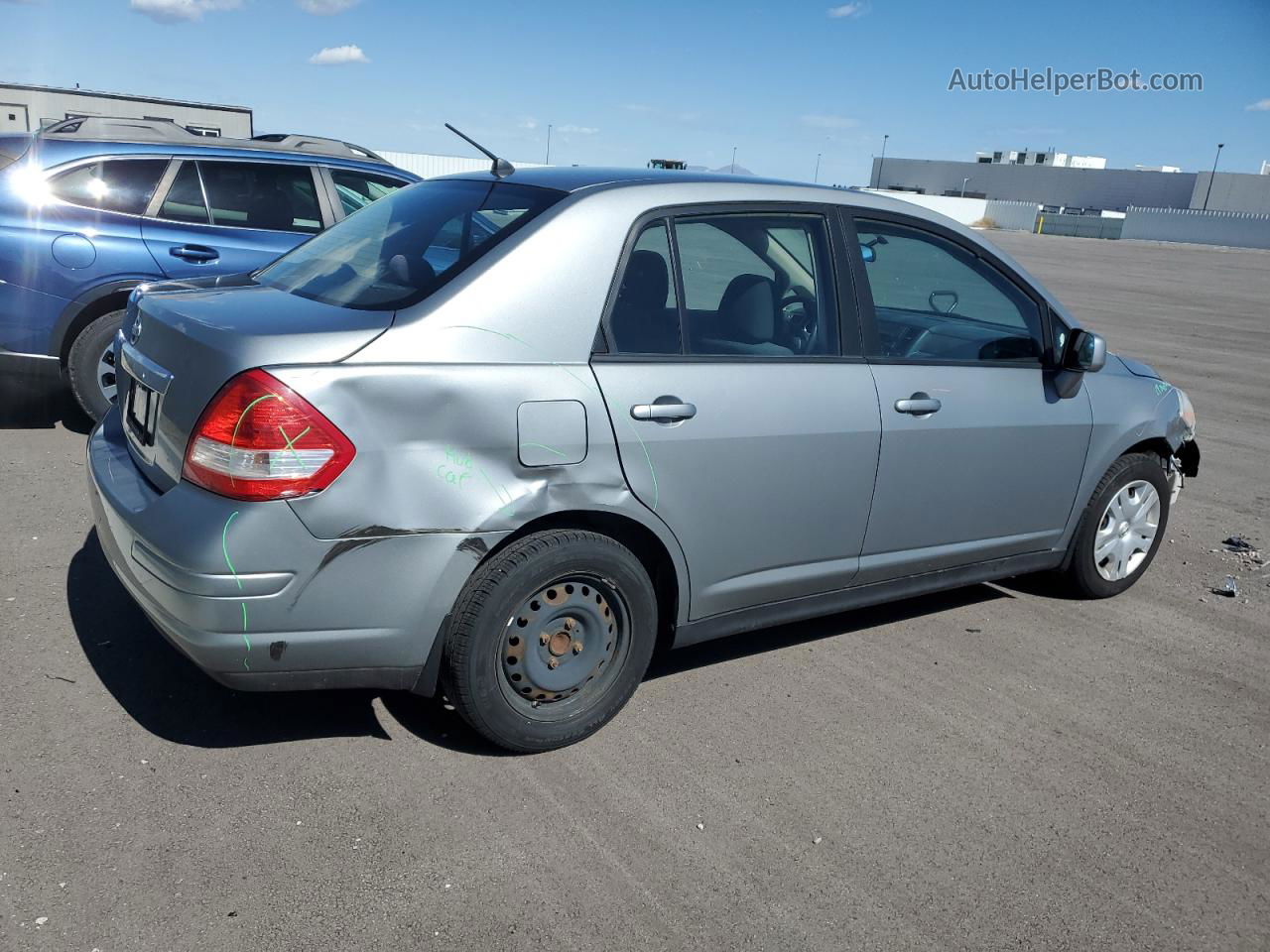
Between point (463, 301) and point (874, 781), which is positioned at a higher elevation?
point (463, 301)

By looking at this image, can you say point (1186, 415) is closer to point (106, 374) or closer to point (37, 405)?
point (106, 374)

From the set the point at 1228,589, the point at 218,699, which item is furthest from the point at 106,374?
the point at 1228,589

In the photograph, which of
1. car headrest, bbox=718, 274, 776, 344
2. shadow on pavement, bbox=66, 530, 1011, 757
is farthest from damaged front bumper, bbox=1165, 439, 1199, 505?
car headrest, bbox=718, 274, 776, 344

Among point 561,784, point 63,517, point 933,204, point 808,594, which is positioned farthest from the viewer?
point 933,204

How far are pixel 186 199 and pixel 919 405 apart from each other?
4.95m

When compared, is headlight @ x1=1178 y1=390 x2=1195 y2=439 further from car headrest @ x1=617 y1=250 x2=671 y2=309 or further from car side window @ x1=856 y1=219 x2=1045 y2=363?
car headrest @ x1=617 y1=250 x2=671 y2=309

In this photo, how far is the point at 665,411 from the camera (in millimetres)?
3260

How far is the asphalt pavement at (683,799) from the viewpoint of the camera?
263 centimetres

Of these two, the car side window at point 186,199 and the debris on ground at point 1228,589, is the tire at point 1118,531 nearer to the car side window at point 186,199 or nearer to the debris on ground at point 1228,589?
the debris on ground at point 1228,589

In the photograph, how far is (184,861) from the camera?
107 inches

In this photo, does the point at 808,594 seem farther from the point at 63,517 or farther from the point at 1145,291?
the point at 1145,291

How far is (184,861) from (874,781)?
2035 mm

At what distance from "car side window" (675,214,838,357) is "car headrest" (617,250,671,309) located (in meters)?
0.14

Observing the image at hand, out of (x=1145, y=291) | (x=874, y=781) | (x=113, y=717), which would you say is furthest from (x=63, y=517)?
(x=1145, y=291)
